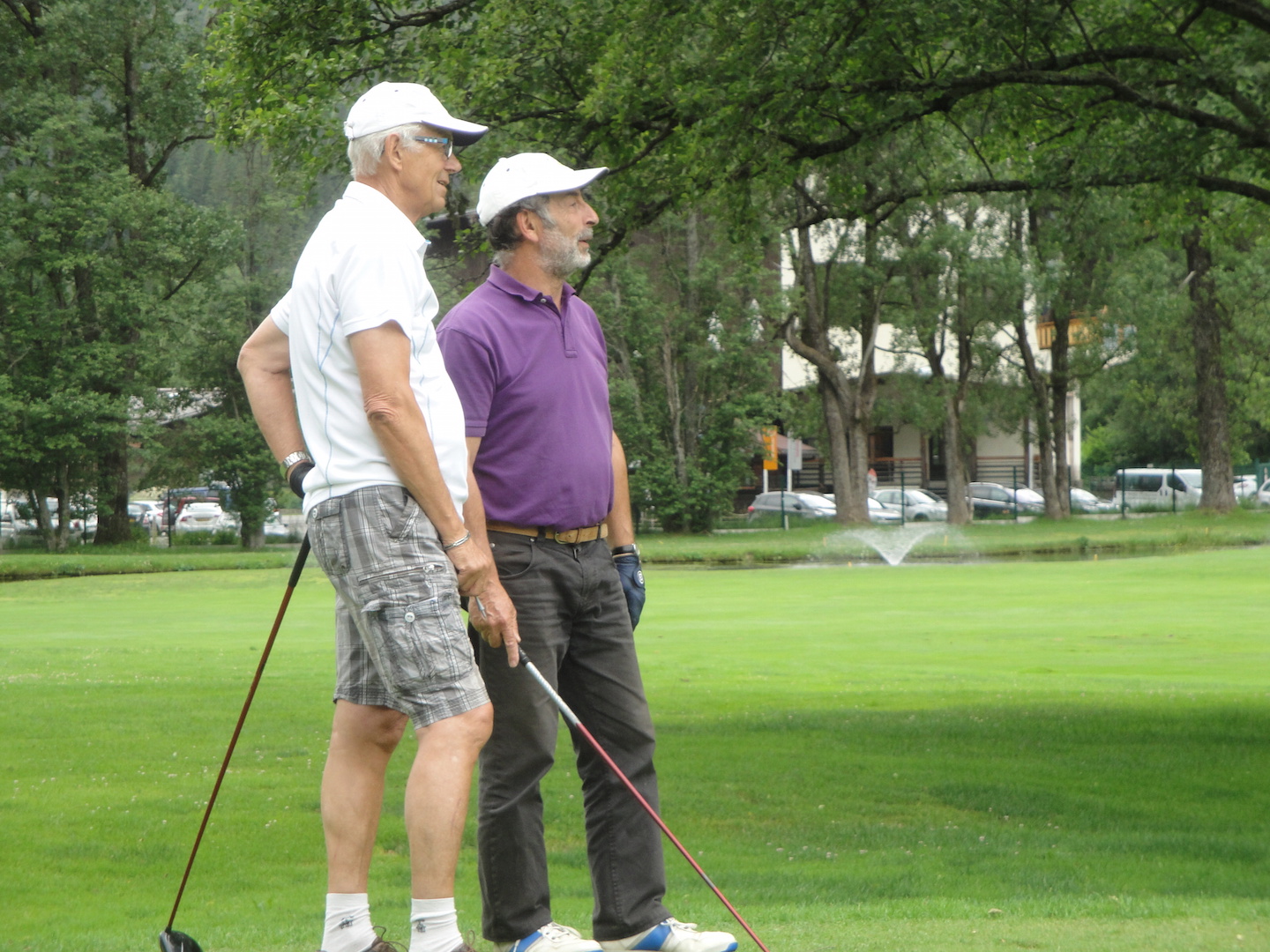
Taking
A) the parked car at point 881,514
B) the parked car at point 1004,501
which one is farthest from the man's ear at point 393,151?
the parked car at point 1004,501

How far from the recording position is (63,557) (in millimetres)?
35312

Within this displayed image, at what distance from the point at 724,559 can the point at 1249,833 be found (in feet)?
91.7

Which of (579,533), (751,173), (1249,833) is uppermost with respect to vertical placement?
(751,173)

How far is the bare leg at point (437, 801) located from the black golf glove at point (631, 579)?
114 centimetres

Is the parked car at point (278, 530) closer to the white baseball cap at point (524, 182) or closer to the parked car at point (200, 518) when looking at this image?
the parked car at point (200, 518)

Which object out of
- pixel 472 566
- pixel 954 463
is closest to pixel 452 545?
pixel 472 566

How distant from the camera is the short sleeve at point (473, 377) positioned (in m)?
4.27

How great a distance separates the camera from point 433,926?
368cm

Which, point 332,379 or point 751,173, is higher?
point 751,173

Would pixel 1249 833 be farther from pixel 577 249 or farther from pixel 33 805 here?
pixel 33 805

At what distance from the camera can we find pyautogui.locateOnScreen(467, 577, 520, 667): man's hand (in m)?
3.97

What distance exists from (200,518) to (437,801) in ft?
161

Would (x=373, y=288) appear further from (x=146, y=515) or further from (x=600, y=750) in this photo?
(x=146, y=515)

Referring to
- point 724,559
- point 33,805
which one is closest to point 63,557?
point 724,559
